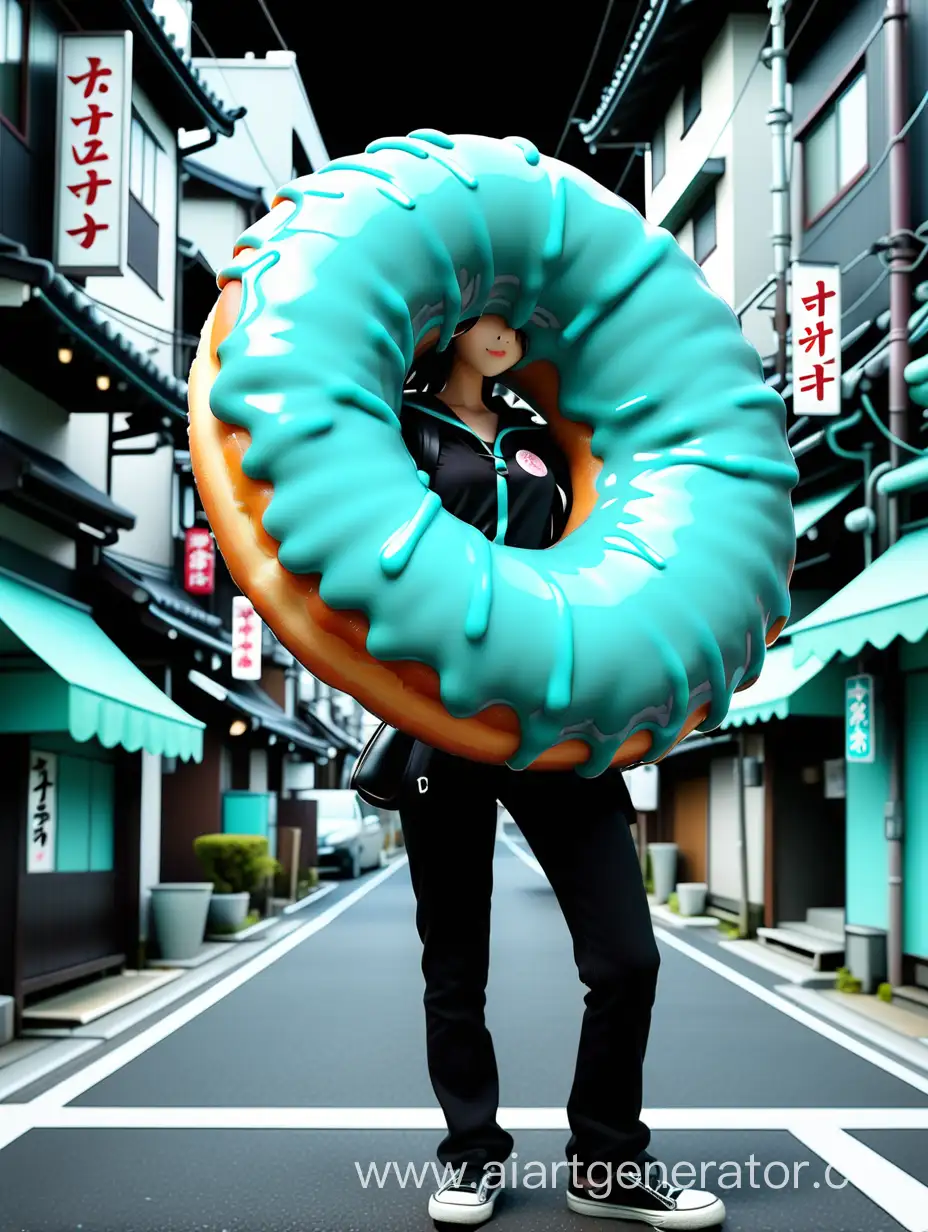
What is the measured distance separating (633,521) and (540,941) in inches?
390

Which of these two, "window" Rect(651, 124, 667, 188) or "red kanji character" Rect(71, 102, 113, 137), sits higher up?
"red kanji character" Rect(71, 102, 113, 137)

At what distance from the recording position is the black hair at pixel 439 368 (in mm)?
3600

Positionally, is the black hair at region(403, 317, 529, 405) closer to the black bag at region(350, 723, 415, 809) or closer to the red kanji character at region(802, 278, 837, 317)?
the black bag at region(350, 723, 415, 809)

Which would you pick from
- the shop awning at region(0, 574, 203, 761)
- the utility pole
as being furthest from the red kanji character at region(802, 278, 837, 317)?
the shop awning at region(0, 574, 203, 761)

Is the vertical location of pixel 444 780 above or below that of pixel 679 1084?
above

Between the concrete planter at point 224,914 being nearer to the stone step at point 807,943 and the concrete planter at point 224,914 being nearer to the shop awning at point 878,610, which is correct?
the stone step at point 807,943

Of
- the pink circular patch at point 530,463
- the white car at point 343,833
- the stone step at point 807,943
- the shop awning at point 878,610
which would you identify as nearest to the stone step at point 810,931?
the stone step at point 807,943

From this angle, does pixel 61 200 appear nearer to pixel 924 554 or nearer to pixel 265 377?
pixel 924 554

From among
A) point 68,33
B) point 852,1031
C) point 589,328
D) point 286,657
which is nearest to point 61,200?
point 68,33

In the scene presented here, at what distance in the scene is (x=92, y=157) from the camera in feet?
30.7

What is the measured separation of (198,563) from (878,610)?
9.66 m

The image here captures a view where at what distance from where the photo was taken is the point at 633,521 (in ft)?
10.5

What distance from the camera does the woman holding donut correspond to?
10.9 feet

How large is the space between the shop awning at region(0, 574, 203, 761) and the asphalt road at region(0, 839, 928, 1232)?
1806mm
